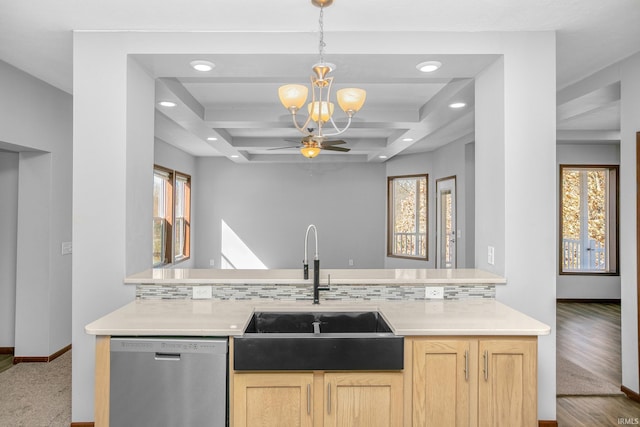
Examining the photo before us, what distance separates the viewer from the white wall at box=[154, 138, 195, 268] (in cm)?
632

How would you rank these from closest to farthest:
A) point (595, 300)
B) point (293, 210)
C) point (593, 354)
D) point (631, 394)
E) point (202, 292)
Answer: point (202, 292), point (631, 394), point (593, 354), point (595, 300), point (293, 210)

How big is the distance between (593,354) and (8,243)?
5863mm

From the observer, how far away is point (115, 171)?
267 centimetres

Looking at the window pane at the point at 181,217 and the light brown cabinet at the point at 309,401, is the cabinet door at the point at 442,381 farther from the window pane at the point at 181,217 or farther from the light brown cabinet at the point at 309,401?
the window pane at the point at 181,217

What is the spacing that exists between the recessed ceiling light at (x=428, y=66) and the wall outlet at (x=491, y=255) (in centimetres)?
131

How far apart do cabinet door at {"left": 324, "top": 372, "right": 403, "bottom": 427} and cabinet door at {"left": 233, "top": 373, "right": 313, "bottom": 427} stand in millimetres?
100

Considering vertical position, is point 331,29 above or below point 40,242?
above

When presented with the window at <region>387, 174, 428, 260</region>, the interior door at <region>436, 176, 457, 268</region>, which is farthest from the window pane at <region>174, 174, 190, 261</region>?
the interior door at <region>436, 176, 457, 268</region>

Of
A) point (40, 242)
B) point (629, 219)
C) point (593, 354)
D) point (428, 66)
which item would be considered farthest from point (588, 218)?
point (40, 242)

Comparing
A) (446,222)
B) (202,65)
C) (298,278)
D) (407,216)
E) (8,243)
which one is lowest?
(298,278)

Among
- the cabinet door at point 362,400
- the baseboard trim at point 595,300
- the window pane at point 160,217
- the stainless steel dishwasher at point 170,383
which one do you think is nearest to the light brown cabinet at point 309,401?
the cabinet door at point 362,400

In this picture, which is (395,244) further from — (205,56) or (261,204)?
(205,56)

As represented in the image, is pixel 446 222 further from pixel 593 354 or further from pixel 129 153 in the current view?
pixel 129 153

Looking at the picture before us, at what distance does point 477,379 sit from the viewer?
77.2 inches
